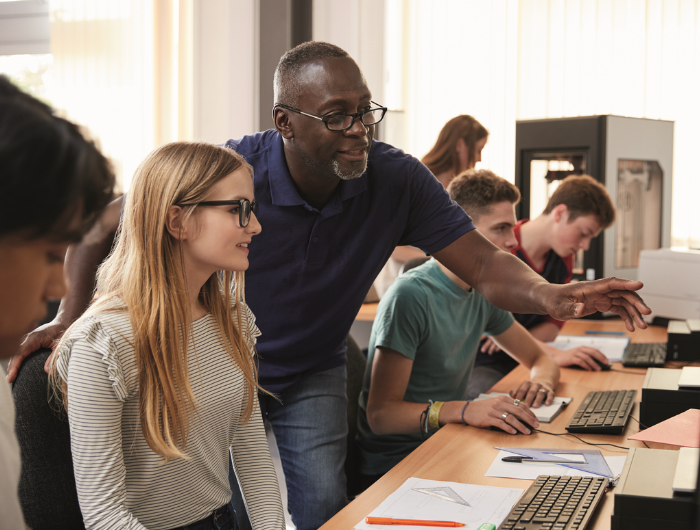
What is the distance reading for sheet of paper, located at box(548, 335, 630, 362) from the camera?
2.39m

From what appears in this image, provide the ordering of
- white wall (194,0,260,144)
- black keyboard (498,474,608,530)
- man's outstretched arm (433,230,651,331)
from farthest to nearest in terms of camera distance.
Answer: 1. white wall (194,0,260,144)
2. man's outstretched arm (433,230,651,331)
3. black keyboard (498,474,608,530)

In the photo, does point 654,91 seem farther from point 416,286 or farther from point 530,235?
point 416,286

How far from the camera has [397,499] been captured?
→ 42.4 inches

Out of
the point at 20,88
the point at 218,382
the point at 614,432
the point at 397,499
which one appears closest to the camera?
the point at 20,88

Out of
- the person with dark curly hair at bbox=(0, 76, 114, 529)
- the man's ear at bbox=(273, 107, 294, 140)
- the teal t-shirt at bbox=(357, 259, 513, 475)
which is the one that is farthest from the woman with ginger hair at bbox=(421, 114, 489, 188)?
the person with dark curly hair at bbox=(0, 76, 114, 529)

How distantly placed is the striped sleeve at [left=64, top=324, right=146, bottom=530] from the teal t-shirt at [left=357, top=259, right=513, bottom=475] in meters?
0.75

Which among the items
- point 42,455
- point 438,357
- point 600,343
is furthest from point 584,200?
point 42,455

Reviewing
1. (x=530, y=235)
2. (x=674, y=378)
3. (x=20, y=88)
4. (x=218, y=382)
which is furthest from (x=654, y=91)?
(x=20, y=88)

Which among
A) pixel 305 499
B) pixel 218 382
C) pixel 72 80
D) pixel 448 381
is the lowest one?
pixel 305 499

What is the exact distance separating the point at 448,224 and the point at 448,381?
17.5 inches

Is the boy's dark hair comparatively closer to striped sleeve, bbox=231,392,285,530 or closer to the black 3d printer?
striped sleeve, bbox=231,392,285,530

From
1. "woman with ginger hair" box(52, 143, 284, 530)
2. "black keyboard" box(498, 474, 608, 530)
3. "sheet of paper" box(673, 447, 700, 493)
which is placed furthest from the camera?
"woman with ginger hair" box(52, 143, 284, 530)

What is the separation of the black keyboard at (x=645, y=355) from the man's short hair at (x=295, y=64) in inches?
53.8

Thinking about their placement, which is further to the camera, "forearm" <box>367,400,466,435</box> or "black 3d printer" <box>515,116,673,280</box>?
"black 3d printer" <box>515,116,673,280</box>
